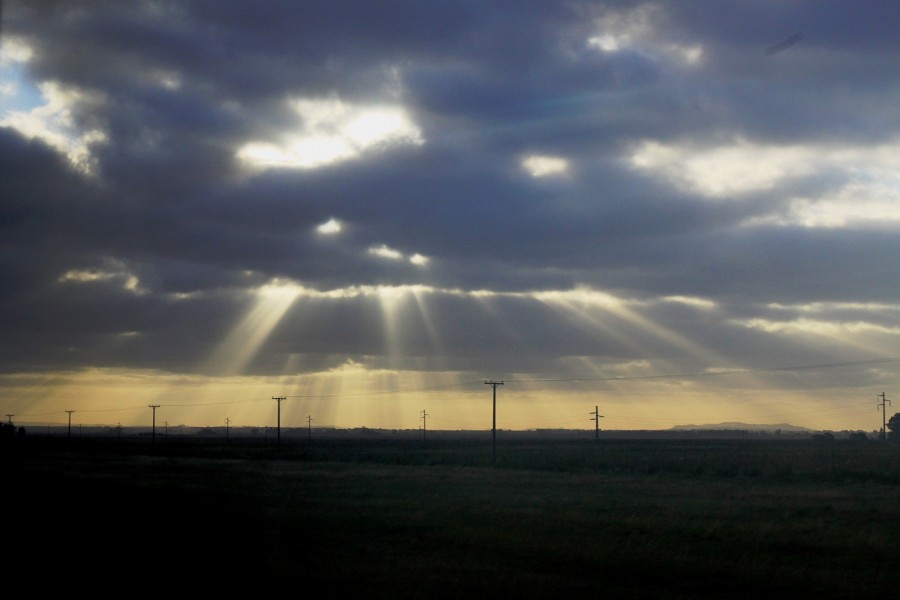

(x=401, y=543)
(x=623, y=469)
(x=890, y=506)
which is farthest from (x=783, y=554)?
(x=623, y=469)

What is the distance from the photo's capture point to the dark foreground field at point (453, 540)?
16.9 meters

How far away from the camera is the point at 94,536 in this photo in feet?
75.8

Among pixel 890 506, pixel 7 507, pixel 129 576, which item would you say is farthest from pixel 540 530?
pixel 7 507

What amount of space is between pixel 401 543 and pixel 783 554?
9.80 metres

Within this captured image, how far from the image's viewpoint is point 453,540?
23.2 meters

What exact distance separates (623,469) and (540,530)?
135 ft

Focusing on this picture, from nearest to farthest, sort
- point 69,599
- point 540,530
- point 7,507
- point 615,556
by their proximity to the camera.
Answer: point 69,599
point 615,556
point 540,530
point 7,507

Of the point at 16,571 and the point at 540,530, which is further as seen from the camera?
the point at 540,530

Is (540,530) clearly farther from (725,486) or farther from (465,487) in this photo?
(725,486)

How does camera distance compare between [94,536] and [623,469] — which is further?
[623,469]

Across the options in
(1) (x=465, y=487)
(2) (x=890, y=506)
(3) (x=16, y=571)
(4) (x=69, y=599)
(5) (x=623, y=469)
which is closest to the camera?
(4) (x=69, y=599)

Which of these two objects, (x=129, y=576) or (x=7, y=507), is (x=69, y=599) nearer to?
(x=129, y=576)

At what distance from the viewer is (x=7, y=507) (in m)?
31.2

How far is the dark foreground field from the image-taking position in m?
16.9
